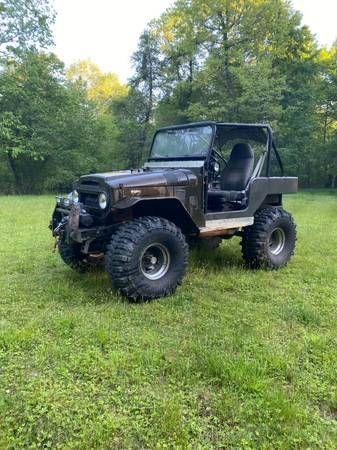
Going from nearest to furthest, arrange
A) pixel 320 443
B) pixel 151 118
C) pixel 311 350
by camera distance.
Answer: pixel 320 443
pixel 311 350
pixel 151 118

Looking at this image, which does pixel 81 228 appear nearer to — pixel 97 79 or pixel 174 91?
pixel 174 91

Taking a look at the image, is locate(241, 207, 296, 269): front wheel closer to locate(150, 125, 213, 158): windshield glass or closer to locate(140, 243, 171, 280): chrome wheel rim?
locate(150, 125, 213, 158): windshield glass

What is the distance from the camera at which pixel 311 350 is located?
9.11 feet

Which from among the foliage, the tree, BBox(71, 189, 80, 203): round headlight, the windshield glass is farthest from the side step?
the tree

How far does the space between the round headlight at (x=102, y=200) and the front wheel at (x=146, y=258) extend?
28cm

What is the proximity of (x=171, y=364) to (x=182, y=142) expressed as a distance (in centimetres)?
304

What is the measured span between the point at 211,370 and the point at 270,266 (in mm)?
2688

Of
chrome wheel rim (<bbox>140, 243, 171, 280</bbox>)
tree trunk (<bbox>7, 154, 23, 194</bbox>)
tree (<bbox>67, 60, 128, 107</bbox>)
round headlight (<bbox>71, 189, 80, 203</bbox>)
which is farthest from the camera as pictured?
tree (<bbox>67, 60, 128, 107</bbox>)

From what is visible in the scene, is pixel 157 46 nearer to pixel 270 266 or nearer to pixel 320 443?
pixel 270 266

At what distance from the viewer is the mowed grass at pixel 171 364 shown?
77.5 inches

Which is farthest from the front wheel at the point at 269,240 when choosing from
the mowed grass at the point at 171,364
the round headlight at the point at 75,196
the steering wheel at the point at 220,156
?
the round headlight at the point at 75,196

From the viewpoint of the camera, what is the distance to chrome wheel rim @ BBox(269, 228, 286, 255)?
5.18m

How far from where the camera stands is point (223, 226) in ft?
14.6

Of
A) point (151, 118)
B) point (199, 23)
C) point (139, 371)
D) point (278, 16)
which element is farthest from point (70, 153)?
point (139, 371)
